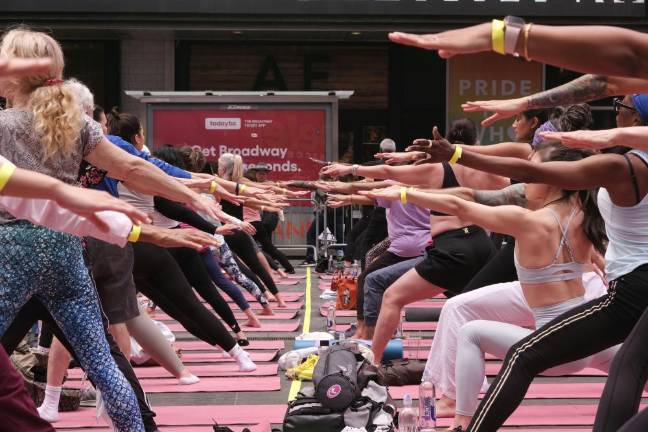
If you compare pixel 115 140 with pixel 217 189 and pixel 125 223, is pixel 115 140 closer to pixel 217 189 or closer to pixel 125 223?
pixel 217 189

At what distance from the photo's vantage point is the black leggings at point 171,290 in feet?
25.2

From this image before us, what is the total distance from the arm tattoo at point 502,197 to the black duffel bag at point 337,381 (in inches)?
50.0

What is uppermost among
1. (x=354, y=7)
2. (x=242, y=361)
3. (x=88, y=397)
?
(x=354, y=7)

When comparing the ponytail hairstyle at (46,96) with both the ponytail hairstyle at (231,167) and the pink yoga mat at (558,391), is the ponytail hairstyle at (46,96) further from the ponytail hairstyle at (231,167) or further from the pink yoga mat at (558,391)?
the ponytail hairstyle at (231,167)

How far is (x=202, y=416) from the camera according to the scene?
24.3 feet

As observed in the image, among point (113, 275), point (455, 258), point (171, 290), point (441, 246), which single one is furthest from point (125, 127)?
point (455, 258)

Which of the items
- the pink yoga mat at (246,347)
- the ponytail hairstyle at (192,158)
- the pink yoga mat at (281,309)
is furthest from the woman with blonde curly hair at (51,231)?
the pink yoga mat at (281,309)

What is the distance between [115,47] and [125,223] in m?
19.7

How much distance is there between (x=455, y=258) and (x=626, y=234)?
325cm

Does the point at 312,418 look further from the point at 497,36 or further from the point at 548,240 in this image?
the point at 497,36

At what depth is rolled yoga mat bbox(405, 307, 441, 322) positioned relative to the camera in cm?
1239

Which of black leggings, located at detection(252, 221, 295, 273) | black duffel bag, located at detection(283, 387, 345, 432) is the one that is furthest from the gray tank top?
black leggings, located at detection(252, 221, 295, 273)

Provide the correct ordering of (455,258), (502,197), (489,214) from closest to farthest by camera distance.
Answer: (489,214), (502,197), (455,258)

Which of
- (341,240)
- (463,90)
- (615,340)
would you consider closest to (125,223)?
(615,340)
